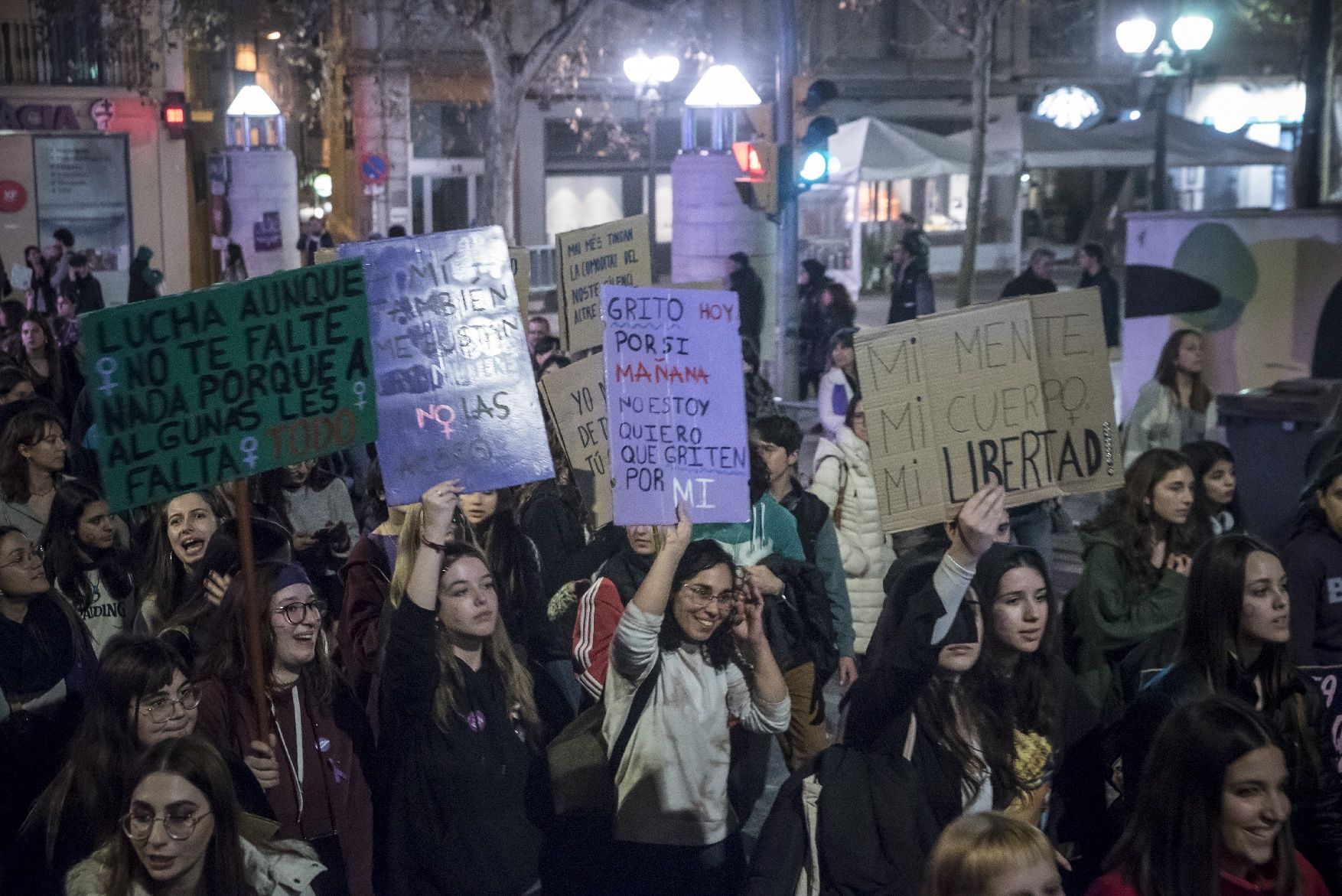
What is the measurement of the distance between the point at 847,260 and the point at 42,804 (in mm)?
30717

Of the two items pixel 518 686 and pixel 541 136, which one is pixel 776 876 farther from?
pixel 541 136

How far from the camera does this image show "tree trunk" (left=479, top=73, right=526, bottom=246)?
26.3 metres

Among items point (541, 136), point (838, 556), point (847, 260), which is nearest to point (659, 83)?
point (541, 136)

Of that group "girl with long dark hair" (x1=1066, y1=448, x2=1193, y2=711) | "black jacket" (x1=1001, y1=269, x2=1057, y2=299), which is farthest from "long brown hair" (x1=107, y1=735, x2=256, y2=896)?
"black jacket" (x1=1001, y1=269, x2=1057, y2=299)

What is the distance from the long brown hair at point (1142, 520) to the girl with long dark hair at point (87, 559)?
3603mm

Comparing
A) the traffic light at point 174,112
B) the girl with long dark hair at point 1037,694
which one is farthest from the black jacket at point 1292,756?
the traffic light at point 174,112

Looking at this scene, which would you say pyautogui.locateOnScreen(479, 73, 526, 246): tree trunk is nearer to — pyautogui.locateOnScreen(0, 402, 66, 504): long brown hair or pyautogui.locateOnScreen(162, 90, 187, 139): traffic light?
pyautogui.locateOnScreen(162, 90, 187, 139): traffic light

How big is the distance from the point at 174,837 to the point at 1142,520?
3.85m

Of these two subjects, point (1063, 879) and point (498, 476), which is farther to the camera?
point (498, 476)

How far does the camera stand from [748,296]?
17.9m

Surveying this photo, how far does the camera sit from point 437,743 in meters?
4.45

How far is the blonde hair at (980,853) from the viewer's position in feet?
10.3

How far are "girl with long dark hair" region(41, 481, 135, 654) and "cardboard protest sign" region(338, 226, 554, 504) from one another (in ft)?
5.32

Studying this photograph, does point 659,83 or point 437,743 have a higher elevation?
point 659,83
